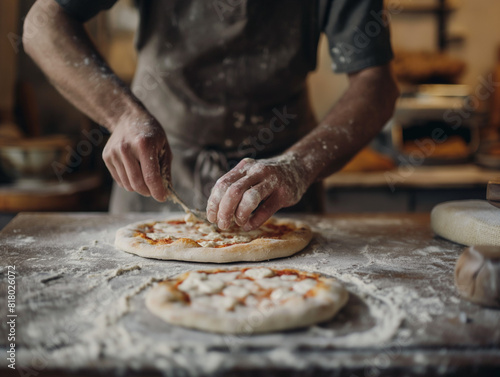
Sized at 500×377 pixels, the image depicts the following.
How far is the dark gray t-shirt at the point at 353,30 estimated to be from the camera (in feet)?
5.99

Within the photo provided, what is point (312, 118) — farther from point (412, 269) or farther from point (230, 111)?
point (412, 269)

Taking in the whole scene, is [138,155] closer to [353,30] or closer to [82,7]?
[82,7]

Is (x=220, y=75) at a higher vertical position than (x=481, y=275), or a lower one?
higher

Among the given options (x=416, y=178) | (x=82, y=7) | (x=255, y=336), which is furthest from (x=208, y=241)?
(x=416, y=178)

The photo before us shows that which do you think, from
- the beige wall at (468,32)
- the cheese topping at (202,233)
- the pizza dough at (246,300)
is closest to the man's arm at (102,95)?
the cheese topping at (202,233)

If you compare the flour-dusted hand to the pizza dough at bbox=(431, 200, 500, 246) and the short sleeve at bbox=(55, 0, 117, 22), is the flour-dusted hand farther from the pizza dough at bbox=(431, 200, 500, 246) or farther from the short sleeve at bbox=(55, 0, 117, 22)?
the pizza dough at bbox=(431, 200, 500, 246)

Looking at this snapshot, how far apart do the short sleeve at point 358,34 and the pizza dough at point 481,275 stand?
3.36ft

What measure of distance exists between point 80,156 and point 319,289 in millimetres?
3705

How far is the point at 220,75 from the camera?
6.28ft

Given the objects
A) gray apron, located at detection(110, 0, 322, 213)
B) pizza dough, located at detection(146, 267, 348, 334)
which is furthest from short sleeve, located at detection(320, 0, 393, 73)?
pizza dough, located at detection(146, 267, 348, 334)

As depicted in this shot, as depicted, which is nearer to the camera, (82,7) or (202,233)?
(202,233)

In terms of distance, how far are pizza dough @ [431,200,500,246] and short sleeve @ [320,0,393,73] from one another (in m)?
0.63

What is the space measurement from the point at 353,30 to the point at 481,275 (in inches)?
46.3

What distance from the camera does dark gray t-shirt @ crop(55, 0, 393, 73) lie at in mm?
1827
